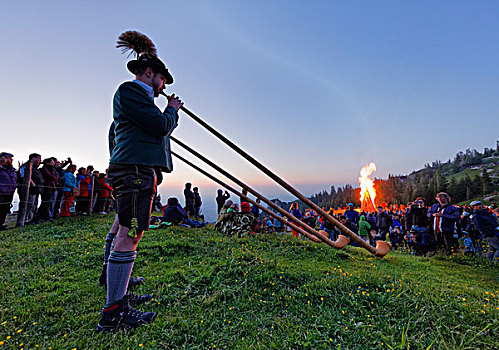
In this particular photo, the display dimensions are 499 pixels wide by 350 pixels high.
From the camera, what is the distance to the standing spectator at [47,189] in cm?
1088

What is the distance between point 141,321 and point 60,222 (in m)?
10.4

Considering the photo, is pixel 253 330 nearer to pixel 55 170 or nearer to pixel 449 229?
pixel 449 229

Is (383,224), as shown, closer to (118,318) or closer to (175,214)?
Answer: (175,214)

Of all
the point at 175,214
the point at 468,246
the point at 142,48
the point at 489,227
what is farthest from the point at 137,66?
the point at 468,246

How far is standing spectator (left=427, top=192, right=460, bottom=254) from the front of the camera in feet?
33.6

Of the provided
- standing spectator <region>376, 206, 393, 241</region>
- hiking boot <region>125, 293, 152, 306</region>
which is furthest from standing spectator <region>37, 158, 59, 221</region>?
standing spectator <region>376, 206, 393, 241</region>

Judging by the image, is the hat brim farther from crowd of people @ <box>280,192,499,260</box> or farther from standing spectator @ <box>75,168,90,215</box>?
standing spectator @ <box>75,168,90,215</box>

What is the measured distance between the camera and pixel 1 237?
26.1 feet

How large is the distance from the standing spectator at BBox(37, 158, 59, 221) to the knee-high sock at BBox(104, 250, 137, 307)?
35.7 ft

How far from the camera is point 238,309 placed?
11.0ft

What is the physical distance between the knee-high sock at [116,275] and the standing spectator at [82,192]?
12.8 meters

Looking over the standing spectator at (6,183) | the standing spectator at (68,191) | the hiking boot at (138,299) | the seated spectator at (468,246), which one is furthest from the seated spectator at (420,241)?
the standing spectator at (6,183)

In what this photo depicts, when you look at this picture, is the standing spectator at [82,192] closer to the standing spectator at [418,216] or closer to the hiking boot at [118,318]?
the hiking boot at [118,318]

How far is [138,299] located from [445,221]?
1242 cm
